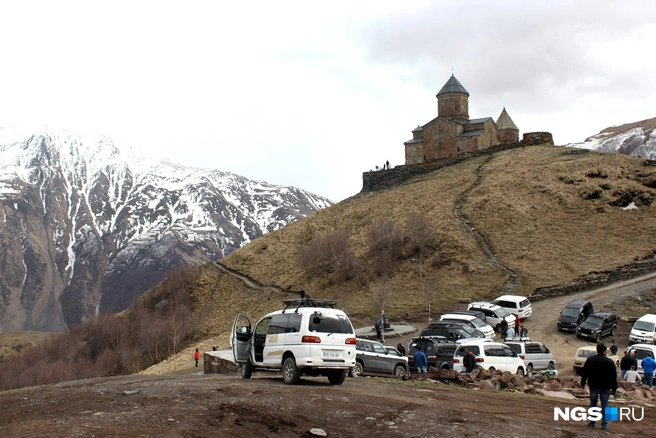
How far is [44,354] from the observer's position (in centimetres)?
8394

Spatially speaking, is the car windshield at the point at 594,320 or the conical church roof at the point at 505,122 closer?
the car windshield at the point at 594,320

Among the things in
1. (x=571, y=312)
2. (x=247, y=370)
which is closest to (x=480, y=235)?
(x=571, y=312)

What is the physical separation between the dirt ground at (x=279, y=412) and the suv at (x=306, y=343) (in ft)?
1.52

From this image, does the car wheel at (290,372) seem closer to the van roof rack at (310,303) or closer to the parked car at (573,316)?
the van roof rack at (310,303)

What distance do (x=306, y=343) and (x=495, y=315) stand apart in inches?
992

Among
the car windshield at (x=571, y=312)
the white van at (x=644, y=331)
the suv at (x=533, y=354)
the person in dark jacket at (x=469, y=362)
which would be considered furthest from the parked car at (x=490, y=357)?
the car windshield at (x=571, y=312)

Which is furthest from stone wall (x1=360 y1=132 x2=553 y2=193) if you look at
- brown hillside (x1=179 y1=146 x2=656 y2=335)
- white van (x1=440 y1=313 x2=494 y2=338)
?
white van (x1=440 y1=313 x2=494 y2=338)

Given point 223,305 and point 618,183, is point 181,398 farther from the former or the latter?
point 618,183

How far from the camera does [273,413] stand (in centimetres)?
1245

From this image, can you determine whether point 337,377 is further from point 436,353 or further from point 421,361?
point 436,353

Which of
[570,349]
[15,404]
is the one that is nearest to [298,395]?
[15,404]

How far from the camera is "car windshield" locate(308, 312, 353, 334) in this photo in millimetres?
17047

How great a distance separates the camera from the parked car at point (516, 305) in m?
41.8

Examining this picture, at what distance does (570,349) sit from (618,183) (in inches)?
1356
